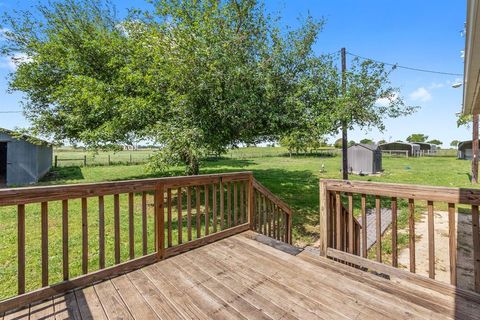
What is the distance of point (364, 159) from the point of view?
49.2ft

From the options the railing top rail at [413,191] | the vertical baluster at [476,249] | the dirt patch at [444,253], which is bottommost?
the dirt patch at [444,253]

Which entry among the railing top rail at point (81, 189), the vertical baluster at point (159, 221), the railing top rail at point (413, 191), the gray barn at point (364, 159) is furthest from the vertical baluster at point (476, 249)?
the gray barn at point (364, 159)

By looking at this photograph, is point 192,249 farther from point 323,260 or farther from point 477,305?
point 477,305

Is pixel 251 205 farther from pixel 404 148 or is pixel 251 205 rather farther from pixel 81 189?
pixel 404 148

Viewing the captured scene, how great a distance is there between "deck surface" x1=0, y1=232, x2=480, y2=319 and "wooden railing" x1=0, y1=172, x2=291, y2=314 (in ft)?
0.46

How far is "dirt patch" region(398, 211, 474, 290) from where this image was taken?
3519mm

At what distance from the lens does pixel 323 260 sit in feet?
8.27

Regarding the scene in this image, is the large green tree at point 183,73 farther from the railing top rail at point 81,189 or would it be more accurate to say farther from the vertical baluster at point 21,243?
the vertical baluster at point 21,243

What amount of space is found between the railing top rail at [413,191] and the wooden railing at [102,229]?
1.40m

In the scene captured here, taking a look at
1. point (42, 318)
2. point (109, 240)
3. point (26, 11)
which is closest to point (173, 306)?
point (42, 318)

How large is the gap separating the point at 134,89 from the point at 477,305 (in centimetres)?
733

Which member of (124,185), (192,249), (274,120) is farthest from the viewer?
(274,120)

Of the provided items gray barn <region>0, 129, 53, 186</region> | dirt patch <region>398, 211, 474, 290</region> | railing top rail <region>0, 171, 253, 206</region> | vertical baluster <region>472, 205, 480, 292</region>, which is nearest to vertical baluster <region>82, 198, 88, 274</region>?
railing top rail <region>0, 171, 253, 206</region>

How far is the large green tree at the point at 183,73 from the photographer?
5.68m
